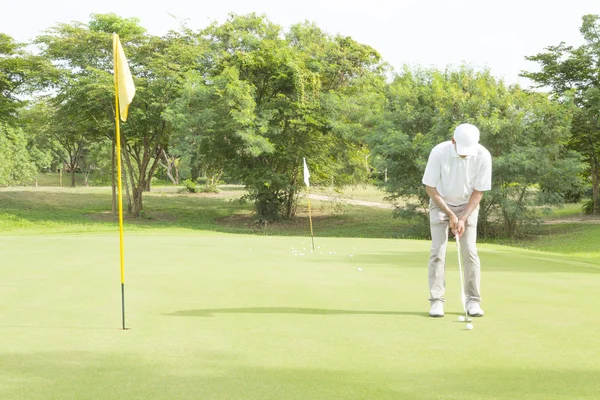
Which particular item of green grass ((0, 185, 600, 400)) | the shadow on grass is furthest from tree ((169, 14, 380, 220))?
the shadow on grass

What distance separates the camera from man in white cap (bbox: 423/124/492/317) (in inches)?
255

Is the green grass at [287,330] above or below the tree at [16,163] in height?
below

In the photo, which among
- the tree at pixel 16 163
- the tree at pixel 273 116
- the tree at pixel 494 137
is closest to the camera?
the tree at pixel 494 137

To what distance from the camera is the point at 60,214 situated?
3584 centimetres

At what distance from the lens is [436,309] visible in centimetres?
637

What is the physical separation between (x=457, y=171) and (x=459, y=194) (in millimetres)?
222

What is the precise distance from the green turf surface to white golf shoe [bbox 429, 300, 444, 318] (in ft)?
0.36

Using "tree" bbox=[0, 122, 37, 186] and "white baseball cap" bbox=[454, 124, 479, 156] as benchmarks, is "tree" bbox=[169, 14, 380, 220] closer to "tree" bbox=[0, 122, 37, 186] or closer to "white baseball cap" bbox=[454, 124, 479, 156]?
"white baseball cap" bbox=[454, 124, 479, 156]

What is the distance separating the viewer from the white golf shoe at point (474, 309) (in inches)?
250

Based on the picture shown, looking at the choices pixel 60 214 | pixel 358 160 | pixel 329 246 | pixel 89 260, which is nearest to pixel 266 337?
pixel 89 260

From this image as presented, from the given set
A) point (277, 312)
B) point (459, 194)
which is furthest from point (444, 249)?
point (277, 312)

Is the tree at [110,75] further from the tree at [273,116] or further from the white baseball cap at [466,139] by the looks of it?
the white baseball cap at [466,139]

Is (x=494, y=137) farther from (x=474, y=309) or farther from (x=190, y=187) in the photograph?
(x=190, y=187)

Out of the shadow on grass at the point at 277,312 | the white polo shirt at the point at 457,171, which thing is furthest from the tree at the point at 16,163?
the white polo shirt at the point at 457,171
